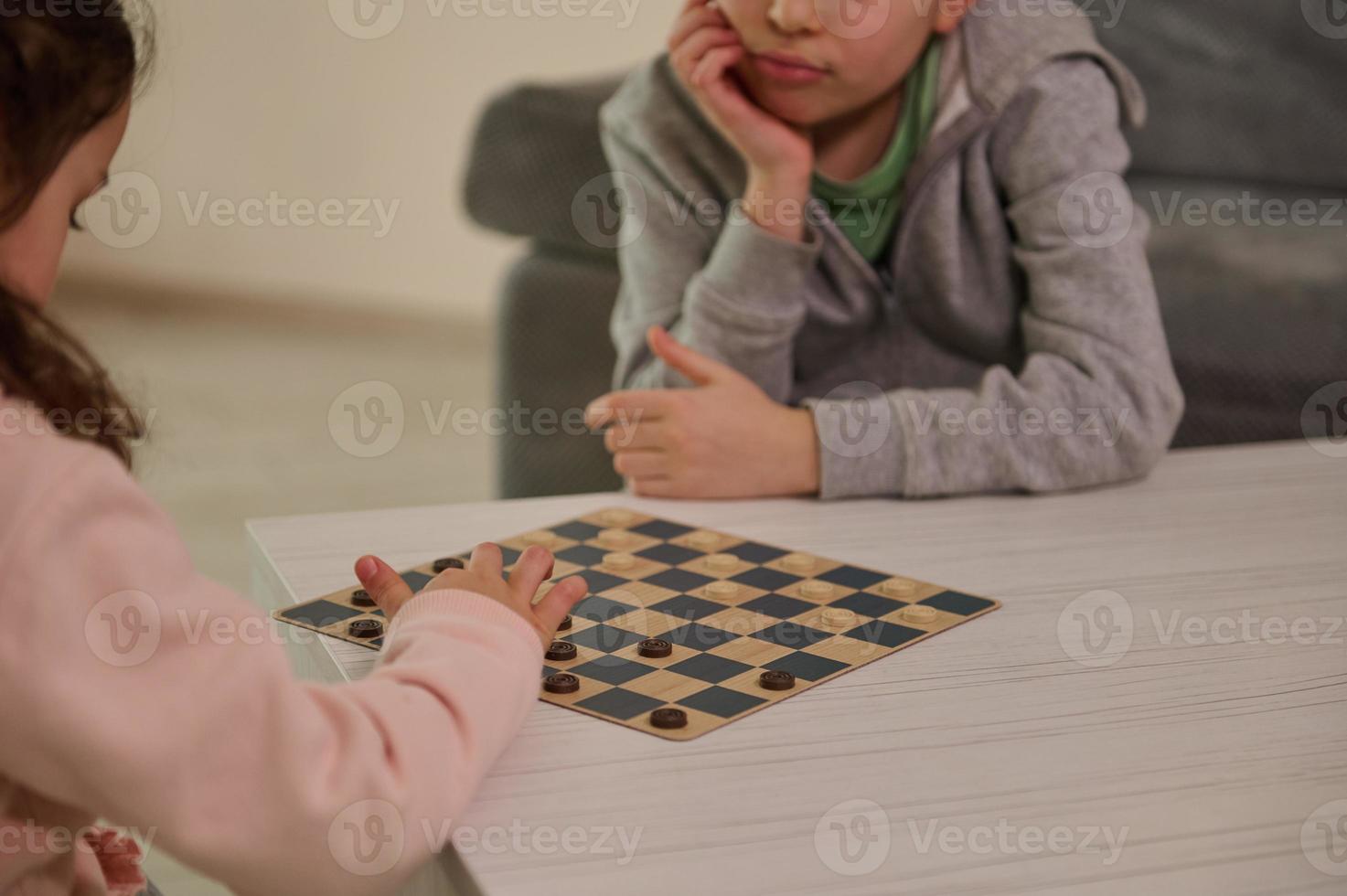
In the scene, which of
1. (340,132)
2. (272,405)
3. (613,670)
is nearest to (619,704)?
(613,670)

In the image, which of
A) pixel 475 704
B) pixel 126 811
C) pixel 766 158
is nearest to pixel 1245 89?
pixel 766 158

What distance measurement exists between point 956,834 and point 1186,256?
4.02 ft

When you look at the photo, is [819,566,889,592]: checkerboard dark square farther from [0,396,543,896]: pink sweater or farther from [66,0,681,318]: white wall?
[66,0,681,318]: white wall

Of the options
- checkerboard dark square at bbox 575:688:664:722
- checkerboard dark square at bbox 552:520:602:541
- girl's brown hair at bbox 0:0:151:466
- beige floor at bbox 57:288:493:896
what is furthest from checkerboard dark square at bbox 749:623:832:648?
beige floor at bbox 57:288:493:896

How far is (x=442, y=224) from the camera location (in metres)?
3.86

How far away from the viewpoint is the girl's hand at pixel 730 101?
130 cm

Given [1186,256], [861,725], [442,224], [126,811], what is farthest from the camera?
[442,224]

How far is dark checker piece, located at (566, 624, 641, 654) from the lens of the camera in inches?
32.8

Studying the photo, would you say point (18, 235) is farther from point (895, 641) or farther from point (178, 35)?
point (178, 35)

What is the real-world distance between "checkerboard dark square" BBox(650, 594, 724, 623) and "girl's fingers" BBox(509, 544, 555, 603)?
0.33 ft

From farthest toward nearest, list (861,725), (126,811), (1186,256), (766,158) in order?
(1186,256)
(766,158)
(861,725)
(126,811)

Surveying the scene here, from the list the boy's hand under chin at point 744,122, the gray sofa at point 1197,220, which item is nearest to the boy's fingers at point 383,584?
the boy's hand under chin at point 744,122

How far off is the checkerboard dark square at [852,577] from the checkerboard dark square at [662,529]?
0.14m

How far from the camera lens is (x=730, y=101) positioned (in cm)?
131
